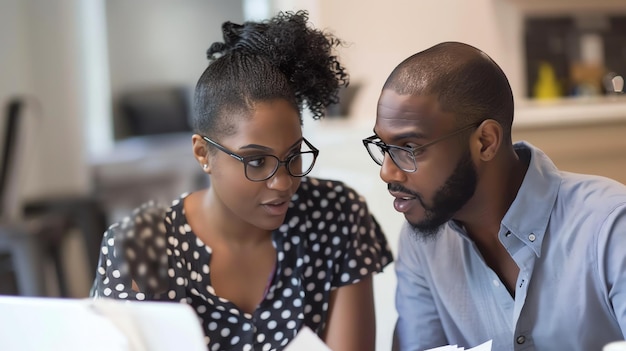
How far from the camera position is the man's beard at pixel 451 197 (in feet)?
3.60

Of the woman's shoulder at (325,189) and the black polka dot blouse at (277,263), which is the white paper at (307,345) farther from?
the woman's shoulder at (325,189)

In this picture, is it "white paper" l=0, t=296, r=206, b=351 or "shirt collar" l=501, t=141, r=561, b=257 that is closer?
"white paper" l=0, t=296, r=206, b=351

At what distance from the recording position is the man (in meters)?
1.06

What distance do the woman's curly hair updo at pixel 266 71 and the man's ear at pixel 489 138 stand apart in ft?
0.94

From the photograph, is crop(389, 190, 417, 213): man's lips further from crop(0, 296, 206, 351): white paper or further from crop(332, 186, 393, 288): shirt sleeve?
crop(0, 296, 206, 351): white paper

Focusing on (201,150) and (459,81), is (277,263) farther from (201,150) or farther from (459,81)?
(459,81)

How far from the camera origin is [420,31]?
2.49 metres

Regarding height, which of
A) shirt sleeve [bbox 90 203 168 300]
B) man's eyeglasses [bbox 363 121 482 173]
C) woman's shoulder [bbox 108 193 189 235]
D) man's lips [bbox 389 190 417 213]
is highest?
man's eyeglasses [bbox 363 121 482 173]

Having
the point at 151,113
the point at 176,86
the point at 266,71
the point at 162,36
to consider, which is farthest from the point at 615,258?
the point at 162,36

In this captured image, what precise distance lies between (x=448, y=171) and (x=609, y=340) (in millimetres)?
315

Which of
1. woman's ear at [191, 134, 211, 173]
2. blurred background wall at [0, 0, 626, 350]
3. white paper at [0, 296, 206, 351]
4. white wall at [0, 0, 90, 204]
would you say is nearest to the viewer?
white paper at [0, 296, 206, 351]

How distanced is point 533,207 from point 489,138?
0.12m

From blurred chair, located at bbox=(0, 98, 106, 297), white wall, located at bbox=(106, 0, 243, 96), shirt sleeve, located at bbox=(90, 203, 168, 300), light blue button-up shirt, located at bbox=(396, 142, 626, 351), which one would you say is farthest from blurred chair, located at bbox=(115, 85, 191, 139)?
light blue button-up shirt, located at bbox=(396, 142, 626, 351)

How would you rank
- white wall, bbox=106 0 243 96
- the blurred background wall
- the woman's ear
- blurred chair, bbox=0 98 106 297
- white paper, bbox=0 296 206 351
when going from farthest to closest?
1. white wall, bbox=106 0 243 96
2. blurred chair, bbox=0 98 106 297
3. the blurred background wall
4. the woman's ear
5. white paper, bbox=0 296 206 351
